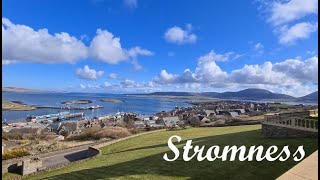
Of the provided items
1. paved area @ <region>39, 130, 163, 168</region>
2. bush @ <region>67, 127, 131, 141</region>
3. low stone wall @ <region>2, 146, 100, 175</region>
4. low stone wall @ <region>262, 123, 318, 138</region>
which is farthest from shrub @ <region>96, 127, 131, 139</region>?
low stone wall @ <region>262, 123, 318, 138</region>

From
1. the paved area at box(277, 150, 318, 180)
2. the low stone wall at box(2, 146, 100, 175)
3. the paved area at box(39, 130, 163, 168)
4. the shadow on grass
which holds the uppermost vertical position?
the paved area at box(277, 150, 318, 180)

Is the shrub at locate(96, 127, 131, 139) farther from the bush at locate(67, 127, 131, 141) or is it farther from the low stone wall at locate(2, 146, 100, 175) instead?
the low stone wall at locate(2, 146, 100, 175)

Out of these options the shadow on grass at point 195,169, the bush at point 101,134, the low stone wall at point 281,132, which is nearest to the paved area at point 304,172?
the shadow on grass at point 195,169

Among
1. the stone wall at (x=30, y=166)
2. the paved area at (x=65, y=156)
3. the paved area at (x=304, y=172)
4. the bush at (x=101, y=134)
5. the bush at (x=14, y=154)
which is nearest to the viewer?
the paved area at (x=304, y=172)

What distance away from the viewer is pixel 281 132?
830 inches

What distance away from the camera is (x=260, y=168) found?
1406 cm

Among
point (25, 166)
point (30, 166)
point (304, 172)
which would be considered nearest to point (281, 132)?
point (304, 172)

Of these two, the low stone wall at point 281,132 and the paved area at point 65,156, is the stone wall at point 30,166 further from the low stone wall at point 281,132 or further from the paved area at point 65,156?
the low stone wall at point 281,132

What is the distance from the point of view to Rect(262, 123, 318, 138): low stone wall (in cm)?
1992

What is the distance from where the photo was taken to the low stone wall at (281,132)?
65.4 feet

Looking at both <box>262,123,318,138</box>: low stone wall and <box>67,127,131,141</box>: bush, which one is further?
<box>67,127,131,141</box>: bush

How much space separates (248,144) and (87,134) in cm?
2831

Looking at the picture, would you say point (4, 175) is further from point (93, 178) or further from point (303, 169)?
point (303, 169)

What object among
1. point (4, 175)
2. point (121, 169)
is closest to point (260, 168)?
point (121, 169)
